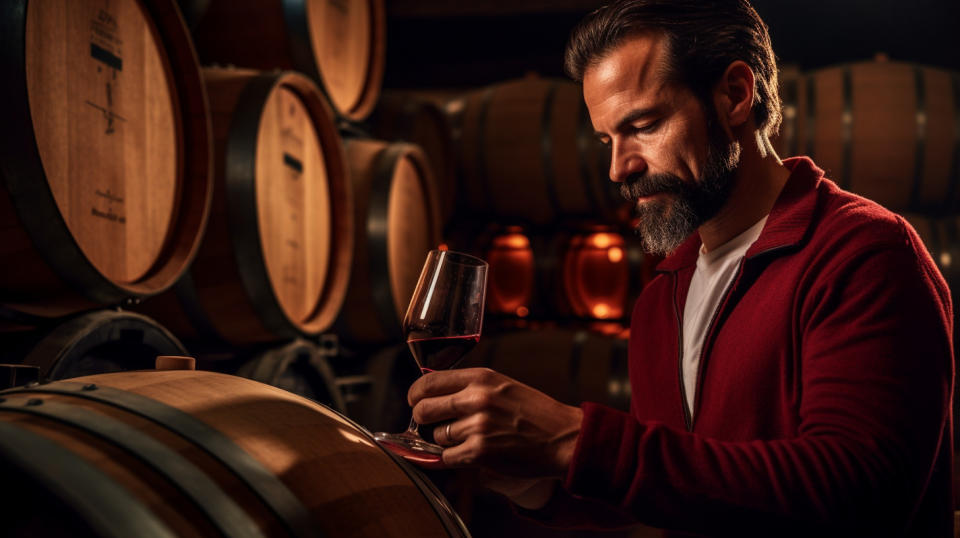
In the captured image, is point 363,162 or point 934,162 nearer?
point 363,162

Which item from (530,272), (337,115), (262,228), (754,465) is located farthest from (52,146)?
(530,272)

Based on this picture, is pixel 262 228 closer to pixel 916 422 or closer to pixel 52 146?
pixel 52 146

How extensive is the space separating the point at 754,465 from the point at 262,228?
1.64 m

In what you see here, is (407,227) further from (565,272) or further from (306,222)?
(565,272)

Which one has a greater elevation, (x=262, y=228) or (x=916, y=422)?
(x=262, y=228)

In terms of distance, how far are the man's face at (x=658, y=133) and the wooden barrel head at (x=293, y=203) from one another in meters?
1.16

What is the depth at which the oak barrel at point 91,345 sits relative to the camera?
1.53 m

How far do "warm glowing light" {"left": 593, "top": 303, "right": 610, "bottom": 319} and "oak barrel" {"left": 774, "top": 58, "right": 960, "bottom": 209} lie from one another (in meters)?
1.27

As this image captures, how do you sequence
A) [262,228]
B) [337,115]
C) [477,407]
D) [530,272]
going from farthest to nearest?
[530,272] → [337,115] → [262,228] → [477,407]

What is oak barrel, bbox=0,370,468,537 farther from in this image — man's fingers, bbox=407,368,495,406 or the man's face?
the man's face

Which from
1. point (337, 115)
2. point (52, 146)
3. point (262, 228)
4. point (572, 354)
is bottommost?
point (572, 354)

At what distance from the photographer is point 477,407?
103 cm

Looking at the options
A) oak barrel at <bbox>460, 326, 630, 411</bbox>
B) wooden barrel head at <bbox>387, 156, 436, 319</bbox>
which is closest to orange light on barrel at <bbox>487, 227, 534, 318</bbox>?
oak barrel at <bbox>460, 326, 630, 411</bbox>

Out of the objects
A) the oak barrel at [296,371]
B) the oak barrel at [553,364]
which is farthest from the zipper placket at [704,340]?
the oak barrel at [553,364]
